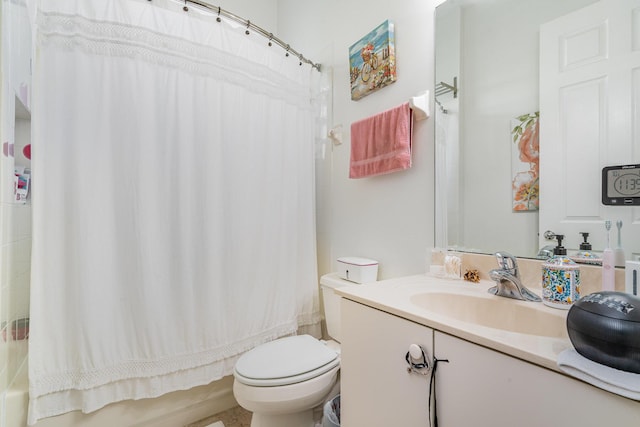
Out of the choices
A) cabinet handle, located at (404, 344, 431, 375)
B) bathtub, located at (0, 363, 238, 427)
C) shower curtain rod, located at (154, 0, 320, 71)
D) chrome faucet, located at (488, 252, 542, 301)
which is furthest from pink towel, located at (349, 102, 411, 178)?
bathtub, located at (0, 363, 238, 427)

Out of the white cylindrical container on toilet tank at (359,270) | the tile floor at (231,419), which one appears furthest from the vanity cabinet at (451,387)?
the tile floor at (231,419)

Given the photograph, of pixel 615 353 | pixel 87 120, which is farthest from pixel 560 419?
pixel 87 120

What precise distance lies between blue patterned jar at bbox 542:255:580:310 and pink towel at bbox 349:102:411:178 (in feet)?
2.12

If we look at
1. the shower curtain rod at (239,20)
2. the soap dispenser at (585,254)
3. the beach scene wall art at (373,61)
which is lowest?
the soap dispenser at (585,254)

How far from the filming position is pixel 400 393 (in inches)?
28.8

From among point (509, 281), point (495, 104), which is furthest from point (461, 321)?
point (495, 104)

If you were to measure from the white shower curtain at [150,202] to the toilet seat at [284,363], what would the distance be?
0.30 meters

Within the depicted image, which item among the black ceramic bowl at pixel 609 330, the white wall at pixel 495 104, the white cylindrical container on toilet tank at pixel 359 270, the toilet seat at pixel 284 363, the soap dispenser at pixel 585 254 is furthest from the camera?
the white cylindrical container on toilet tank at pixel 359 270

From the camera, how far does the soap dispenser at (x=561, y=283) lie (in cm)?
74

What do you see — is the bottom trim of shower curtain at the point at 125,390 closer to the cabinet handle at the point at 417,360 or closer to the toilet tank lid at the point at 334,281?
the toilet tank lid at the point at 334,281

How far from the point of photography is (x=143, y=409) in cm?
127

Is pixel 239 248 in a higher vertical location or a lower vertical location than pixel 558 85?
lower

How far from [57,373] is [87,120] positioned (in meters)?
1.00

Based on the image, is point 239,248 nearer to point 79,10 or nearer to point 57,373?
point 57,373
